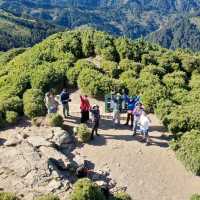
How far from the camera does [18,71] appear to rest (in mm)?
40469

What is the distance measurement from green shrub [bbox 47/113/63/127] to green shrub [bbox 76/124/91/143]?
1.56 metres

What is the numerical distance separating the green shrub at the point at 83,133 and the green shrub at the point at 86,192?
7.54m

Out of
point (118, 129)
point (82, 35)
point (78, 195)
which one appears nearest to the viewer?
point (78, 195)

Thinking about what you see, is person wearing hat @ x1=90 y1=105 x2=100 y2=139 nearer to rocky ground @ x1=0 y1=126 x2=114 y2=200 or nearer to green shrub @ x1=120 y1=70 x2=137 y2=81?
rocky ground @ x1=0 y1=126 x2=114 y2=200

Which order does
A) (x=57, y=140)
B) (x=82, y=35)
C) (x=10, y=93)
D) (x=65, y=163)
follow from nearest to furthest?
(x=65, y=163), (x=57, y=140), (x=10, y=93), (x=82, y=35)

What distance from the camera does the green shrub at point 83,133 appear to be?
30877 millimetres

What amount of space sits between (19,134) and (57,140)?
2407 millimetres

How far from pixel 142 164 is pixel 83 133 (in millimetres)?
4071

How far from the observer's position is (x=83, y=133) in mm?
30844

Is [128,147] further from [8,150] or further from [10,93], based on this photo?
[10,93]

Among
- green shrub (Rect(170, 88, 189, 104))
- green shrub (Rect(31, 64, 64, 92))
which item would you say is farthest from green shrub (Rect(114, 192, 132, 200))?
green shrub (Rect(31, 64, 64, 92))

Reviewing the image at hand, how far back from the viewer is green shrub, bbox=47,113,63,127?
3180 centimetres

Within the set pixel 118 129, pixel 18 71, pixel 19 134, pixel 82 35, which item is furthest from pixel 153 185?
pixel 82 35

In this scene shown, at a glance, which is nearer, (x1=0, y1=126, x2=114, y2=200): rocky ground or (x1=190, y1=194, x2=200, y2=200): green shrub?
(x1=0, y1=126, x2=114, y2=200): rocky ground
